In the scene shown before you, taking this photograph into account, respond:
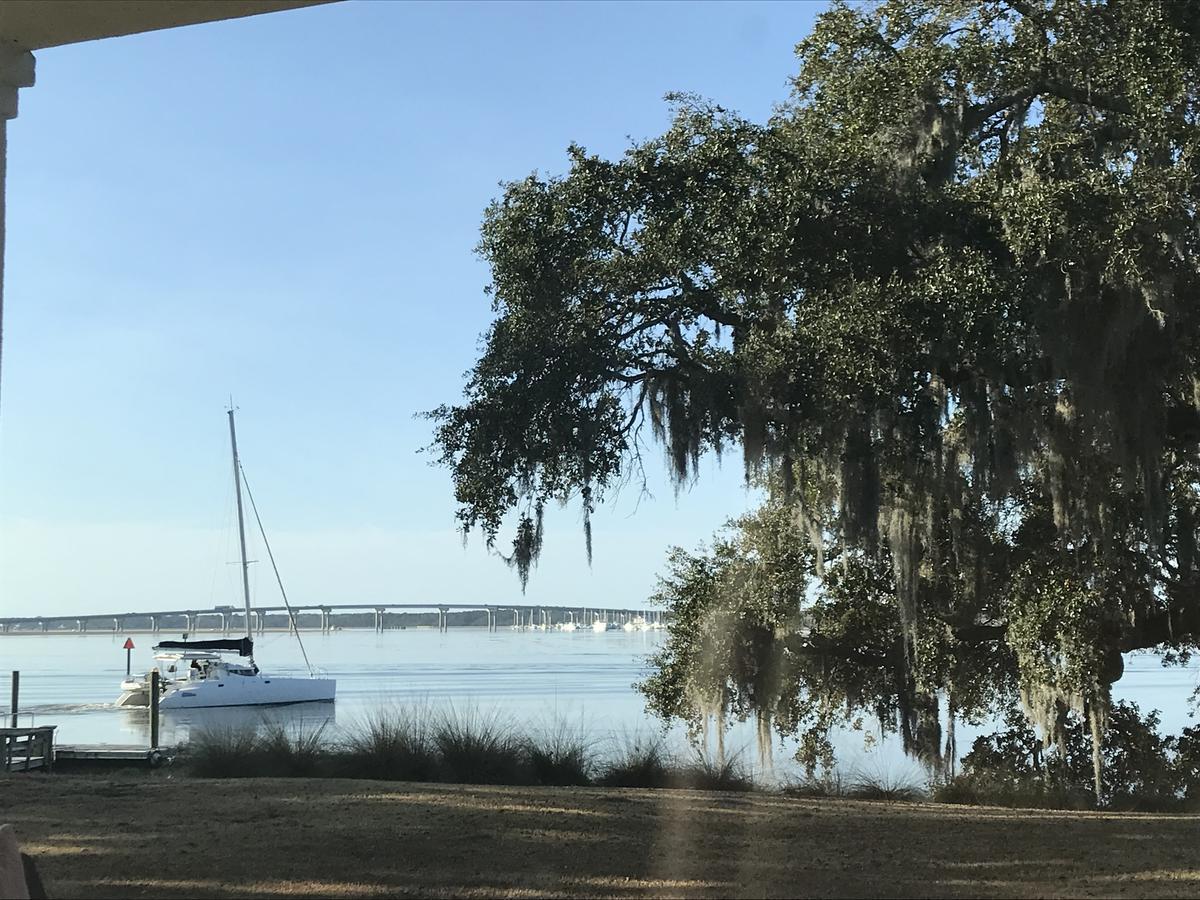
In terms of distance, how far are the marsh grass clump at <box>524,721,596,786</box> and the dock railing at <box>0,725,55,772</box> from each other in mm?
6492

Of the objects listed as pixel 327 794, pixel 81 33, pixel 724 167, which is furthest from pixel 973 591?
pixel 81 33

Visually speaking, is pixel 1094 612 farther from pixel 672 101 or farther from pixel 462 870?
pixel 462 870

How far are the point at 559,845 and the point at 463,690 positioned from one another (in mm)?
37454

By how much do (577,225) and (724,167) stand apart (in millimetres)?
1260

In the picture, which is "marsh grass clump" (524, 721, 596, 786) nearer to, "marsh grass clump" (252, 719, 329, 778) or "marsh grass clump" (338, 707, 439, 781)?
"marsh grass clump" (338, 707, 439, 781)

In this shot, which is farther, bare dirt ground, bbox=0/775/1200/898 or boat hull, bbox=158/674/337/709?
boat hull, bbox=158/674/337/709

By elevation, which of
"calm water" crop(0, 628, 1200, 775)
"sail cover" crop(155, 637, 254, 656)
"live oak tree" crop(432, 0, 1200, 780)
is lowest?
"calm water" crop(0, 628, 1200, 775)

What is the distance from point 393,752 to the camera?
11281 mm

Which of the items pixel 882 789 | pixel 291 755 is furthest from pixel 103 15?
pixel 882 789

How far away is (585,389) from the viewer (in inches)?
394

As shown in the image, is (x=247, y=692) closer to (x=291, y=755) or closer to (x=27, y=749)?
(x=27, y=749)

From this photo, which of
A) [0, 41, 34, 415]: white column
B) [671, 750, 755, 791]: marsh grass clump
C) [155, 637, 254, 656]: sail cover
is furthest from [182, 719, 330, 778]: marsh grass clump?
[155, 637, 254, 656]: sail cover

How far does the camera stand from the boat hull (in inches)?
Result: 1549

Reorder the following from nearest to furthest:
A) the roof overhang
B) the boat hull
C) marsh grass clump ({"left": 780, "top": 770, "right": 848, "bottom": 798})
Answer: the roof overhang < marsh grass clump ({"left": 780, "top": 770, "right": 848, "bottom": 798}) < the boat hull
